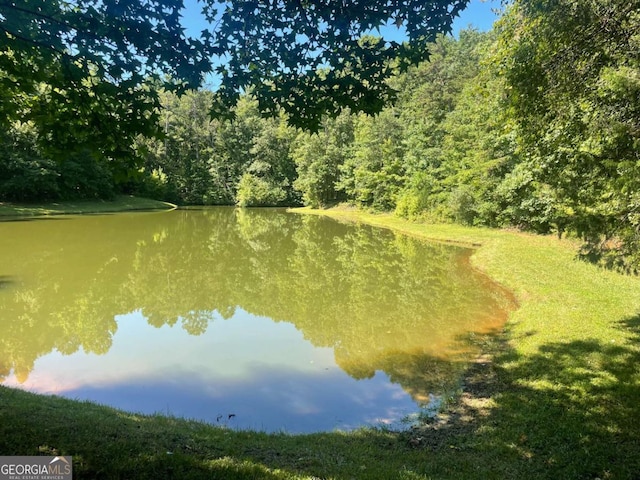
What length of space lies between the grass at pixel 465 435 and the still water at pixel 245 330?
802 millimetres

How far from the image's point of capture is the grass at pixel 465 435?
3312 mm

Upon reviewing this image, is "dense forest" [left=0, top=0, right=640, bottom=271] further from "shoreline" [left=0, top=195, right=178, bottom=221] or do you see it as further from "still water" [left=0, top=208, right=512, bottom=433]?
"still water" [left=0, top=208, right=512, bottom=433]

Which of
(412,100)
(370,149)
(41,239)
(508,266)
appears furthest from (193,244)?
(412,100)

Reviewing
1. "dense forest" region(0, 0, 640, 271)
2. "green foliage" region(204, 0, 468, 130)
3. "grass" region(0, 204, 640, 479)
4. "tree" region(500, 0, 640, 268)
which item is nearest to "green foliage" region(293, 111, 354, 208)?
"dense forest" region(0, 0, 640, 271)

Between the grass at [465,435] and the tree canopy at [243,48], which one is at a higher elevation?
the tree canopy at [243,48]

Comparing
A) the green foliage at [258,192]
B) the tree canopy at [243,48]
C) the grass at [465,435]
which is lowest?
the grass at [465,435]

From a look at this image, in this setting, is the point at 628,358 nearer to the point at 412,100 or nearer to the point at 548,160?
the point at 548,160

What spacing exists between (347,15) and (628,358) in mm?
6486

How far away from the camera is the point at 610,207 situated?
24.8 ft

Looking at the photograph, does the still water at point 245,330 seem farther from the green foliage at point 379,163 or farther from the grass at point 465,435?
the green foliage at point 379,163

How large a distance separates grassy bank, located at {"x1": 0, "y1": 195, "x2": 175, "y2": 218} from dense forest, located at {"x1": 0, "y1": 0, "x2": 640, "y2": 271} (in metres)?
1.47

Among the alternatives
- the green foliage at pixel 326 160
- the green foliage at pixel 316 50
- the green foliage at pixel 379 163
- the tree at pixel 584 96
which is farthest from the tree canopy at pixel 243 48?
the green foliage at pixel 326 160

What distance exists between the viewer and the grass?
10.9 ft

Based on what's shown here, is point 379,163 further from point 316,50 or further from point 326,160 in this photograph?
point 316,50
